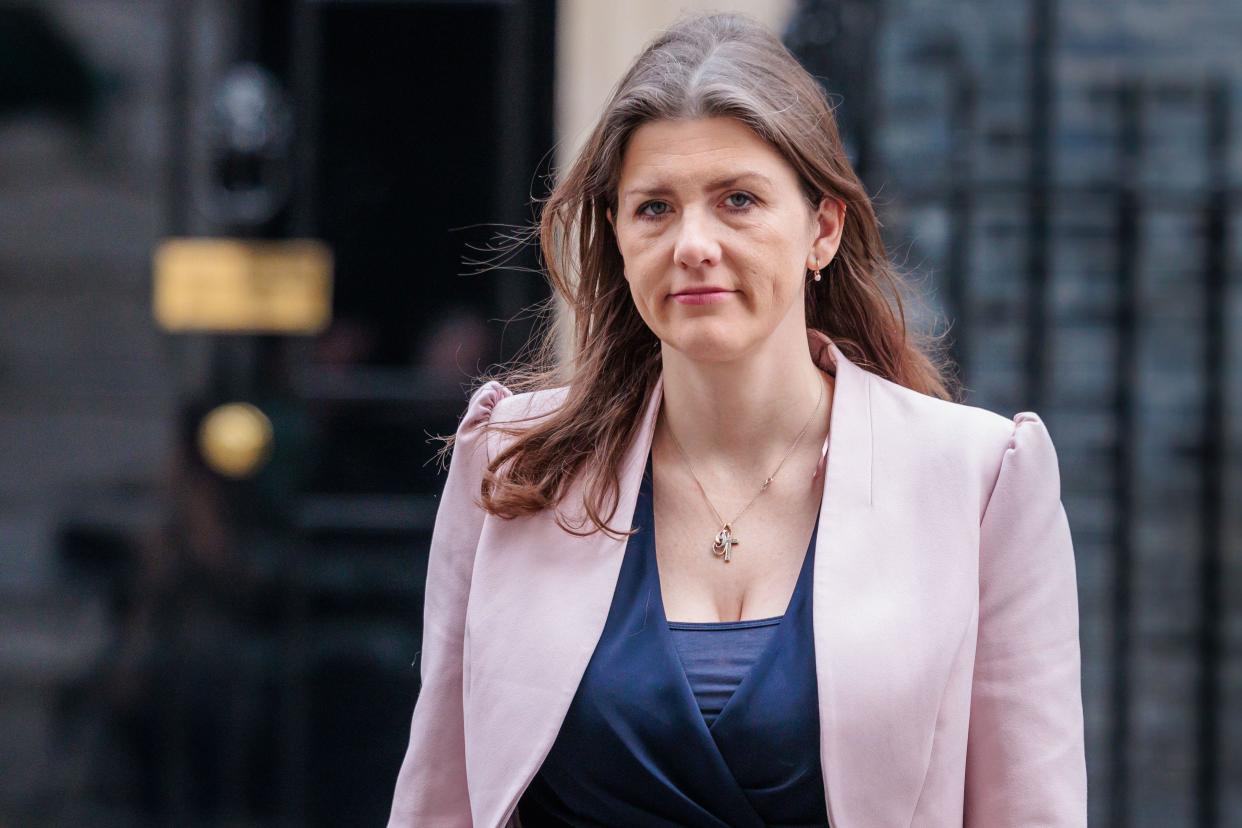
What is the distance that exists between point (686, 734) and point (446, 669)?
1.22ft

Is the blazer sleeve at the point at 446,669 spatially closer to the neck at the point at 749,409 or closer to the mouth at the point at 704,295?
the neck at the point at 749,409

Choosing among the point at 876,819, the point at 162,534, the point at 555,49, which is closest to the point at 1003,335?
the point at 555,49

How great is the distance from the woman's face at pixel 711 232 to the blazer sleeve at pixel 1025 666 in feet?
1.11

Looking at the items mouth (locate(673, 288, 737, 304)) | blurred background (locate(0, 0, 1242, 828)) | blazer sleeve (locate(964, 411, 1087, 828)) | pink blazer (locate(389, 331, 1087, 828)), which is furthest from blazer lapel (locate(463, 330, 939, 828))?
blurred background (locate(0, 0, 1242, 828))

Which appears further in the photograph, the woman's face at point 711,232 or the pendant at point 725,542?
the pendant at point 725,542

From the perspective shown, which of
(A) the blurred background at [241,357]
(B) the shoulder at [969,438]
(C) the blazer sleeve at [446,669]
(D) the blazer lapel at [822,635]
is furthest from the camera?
(A) the blurred background at [241,357]

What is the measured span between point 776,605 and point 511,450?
37 centimetres

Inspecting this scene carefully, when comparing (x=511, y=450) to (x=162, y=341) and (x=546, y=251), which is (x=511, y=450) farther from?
(x=162, y=341)

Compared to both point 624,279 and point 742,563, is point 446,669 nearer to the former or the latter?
point 742,563

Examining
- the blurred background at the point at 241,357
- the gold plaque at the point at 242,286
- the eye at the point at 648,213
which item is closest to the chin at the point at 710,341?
the eye at the point at 648,213

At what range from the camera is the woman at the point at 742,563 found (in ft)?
5.81

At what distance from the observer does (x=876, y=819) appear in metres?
1.75

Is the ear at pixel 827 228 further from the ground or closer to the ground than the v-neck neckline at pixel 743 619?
further from the ground

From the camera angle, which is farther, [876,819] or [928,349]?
[928,349]
